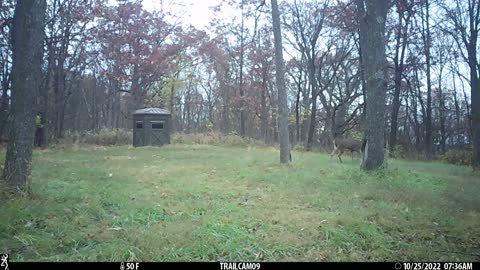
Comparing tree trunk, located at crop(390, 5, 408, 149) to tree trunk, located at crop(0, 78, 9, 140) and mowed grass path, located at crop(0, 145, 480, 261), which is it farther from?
tree trunk, located at crop(0, 78, 9, 140)

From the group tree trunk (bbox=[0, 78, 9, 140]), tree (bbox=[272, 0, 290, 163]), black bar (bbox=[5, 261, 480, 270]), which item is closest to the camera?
black bar (bbox=[5, 261, 480, 270])

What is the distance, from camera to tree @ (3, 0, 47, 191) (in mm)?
6094

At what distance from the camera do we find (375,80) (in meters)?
9.86

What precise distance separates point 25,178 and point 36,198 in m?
0.42

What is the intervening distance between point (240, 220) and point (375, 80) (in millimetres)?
6409

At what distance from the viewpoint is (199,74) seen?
36469mm

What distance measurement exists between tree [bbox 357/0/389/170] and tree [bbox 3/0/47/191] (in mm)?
7620

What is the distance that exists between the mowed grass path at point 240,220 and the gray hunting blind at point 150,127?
12190 mm

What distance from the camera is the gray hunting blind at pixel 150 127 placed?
20875mm

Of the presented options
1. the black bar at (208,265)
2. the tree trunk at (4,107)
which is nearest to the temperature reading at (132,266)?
the black bar at (208,265)

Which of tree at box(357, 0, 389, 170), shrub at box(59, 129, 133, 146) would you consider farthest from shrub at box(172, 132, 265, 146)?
tree at box(357, 0, 389, 170)

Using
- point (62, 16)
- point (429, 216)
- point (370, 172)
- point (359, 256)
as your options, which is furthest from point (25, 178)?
point (62, 16)

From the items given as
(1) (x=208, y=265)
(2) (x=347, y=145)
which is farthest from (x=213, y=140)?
(1) (x=208, y=265)

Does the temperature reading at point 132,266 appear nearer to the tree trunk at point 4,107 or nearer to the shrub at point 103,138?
the tree trunk at point 4,107
